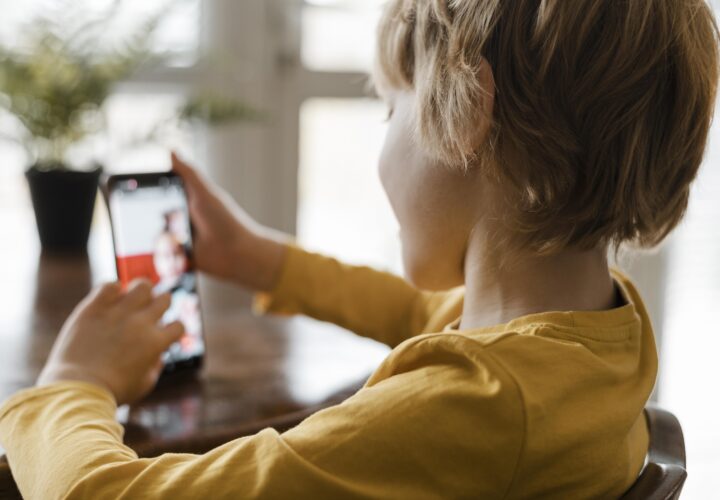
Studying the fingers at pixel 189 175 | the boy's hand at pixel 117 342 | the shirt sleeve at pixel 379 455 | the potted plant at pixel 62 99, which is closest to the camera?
the shirt sleeve at pixel 379 455

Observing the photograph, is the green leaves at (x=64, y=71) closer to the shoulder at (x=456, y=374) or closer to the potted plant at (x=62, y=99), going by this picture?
the potted plant at (x=62, y=99)

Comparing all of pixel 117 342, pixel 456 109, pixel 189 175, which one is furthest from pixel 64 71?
pixel 456 109

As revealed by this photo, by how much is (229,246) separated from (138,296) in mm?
237

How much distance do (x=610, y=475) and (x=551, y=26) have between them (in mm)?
325

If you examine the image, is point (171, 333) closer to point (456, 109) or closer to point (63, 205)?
point (456, 109)

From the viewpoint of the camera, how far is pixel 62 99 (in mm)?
1268

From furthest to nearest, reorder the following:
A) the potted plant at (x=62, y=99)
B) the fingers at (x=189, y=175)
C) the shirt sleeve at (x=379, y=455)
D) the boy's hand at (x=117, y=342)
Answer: the potted plant at (x=62, y=99) < the fingers at (x=189, y=175) < the boy's hand at (x=117, y=342) < the shirt sleeve at (x=379, y=455)

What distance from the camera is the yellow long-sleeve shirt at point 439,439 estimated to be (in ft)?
1.81

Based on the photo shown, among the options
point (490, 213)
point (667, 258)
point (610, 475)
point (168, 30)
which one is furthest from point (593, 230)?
point (667, 258)

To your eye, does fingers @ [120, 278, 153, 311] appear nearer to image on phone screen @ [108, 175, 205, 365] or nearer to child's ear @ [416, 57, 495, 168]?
image on phone screen @ [108, 175, 205, 365]

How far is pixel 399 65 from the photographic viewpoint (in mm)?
746

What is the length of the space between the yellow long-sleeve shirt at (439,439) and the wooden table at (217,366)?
3.8 inches

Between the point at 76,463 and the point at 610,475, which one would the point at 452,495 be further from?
the point at 76,463

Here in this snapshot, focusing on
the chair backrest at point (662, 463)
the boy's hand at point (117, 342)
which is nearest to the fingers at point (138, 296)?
the boy's hand at point (117, 342)
